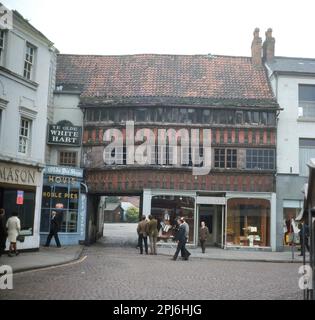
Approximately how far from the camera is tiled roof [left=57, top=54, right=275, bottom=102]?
2848cm

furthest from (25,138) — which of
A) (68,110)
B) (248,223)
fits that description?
(248,223)

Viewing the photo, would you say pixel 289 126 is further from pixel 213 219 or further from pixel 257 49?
pixel 213 219

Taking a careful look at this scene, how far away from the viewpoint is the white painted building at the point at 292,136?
89.0 ft

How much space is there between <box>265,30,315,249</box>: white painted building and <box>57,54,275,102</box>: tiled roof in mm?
1140

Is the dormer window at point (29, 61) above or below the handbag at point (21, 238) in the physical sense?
above

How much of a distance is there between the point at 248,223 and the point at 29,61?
1480 cm

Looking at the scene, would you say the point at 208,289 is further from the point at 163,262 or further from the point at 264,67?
the point at 264,67

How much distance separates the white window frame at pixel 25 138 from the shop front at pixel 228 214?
8.29m

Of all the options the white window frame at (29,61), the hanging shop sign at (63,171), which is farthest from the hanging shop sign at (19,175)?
the hanging shop sign at (63,171)

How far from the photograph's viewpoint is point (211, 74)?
30188mm

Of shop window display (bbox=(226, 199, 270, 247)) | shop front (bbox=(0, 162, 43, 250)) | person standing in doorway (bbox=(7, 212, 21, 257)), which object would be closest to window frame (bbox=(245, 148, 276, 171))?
shop window display (bbox=(226, 199, 270, 247))

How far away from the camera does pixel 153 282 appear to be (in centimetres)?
1289

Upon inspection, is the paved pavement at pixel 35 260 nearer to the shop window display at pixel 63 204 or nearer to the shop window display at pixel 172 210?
the shop window display at pixel 63 204
